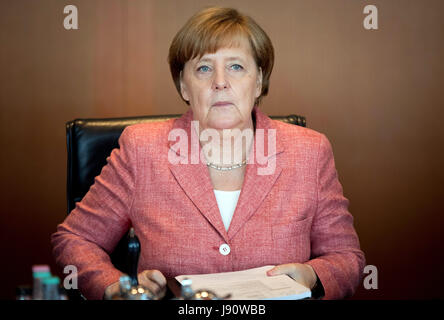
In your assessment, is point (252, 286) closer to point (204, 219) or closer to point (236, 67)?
point (204, 219)

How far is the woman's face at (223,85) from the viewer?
1.63 metres

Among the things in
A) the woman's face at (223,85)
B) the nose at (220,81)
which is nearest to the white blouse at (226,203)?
the woman's face at (223,85)

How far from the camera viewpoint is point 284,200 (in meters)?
1.60

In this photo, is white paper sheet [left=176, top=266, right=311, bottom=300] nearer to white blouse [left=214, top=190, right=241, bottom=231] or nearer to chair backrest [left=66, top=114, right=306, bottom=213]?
white blouse [left=214, top=190, right=241, bottom=231]

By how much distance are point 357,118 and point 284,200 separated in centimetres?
127

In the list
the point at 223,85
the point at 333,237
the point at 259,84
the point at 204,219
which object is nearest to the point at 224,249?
the point at 204,219

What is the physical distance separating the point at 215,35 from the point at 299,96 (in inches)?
46.6

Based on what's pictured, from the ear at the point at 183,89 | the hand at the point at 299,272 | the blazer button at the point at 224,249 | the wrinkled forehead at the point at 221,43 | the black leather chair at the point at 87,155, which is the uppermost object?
the wrinkled forehead at the point at 221,43

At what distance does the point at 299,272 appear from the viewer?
1.42 m

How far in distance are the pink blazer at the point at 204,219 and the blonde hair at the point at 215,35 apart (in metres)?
0.27

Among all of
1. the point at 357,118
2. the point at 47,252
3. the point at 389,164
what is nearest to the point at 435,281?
the point at 389,164

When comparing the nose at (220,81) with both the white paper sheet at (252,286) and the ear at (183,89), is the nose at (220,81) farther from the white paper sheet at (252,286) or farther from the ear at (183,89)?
the white paper sheet at (252,286)

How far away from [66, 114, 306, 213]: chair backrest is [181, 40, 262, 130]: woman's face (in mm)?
339

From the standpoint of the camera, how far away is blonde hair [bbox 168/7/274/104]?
1.62m
